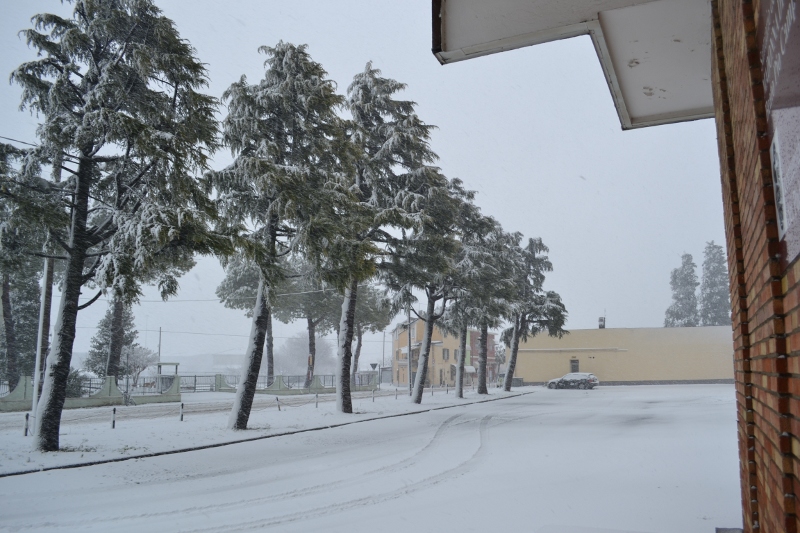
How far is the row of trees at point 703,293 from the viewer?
76062 mm

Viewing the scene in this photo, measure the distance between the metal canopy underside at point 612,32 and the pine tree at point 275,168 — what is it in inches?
393

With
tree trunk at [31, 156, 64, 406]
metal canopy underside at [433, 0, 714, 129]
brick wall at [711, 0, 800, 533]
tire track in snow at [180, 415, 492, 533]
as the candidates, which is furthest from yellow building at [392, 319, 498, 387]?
brick wall at [711, 0, 800, 533]

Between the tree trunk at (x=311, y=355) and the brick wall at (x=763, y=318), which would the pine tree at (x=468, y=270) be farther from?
the brick wall at (x=763, y=318)

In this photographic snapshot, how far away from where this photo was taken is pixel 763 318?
106 inches

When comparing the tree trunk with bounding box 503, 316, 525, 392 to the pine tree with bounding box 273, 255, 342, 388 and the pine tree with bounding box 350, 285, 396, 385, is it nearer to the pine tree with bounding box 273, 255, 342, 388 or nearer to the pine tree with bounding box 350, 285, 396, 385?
the pine tree with bounding box 350, 285, 396, 385

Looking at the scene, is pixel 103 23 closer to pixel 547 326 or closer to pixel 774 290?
pixel 774 290

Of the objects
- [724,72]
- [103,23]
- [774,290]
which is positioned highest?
[103,23]

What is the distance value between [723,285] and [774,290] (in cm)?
8674

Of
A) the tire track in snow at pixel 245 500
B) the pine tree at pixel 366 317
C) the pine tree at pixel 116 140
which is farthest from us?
the pine tree at pixel 366 317

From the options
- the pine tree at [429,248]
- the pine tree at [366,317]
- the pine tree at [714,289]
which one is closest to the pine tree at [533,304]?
the pine tree at [366,317]

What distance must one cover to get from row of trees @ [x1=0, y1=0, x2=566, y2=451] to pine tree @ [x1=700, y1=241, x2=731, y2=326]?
210ft

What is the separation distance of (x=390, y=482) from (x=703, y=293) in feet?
266

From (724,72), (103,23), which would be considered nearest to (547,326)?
(103,23)

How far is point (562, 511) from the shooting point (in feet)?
23.4
